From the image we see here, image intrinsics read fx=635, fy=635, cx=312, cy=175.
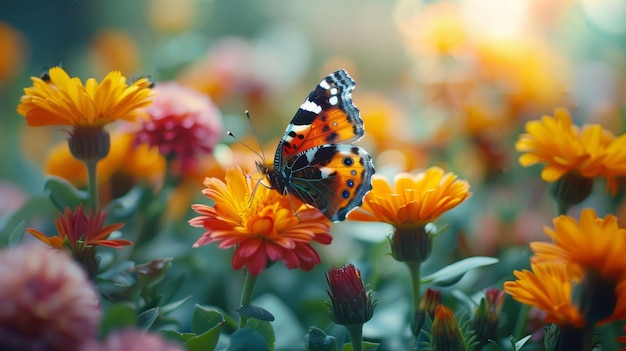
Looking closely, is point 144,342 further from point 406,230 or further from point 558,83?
point 558,83

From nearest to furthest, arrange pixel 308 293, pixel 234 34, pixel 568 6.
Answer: pixel 308 293, pixel 568 6, pixel 234 34

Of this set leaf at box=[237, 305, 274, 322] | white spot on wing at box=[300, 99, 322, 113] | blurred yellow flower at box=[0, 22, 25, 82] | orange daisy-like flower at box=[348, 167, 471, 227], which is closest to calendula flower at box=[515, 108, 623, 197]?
orange daisy-like flower at box=[348, 167, 471, 227]

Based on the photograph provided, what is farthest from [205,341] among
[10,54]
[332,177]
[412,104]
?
[10,54]

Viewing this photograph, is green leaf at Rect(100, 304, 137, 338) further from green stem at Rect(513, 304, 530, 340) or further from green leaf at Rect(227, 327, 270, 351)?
green stem at Rect(513, 304, 530, 340)

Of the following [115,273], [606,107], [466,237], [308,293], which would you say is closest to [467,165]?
[466,237]

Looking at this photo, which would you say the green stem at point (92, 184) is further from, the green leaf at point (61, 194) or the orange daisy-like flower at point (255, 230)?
the orange daisy-like flower at point (255, 230)

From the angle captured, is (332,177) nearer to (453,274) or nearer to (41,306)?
(453,274)
